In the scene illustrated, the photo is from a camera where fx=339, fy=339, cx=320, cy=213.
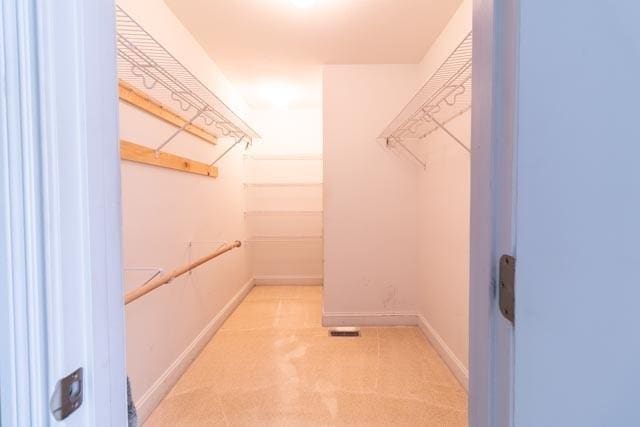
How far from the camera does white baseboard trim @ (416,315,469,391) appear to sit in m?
2.04

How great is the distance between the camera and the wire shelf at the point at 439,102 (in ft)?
5.45

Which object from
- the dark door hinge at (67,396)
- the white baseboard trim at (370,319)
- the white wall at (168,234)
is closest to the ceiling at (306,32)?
the white wall at (168,234)

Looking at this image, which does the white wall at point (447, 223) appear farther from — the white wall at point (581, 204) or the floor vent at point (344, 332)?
the white wall at point (581, 204)

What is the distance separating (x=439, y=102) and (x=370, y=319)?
6.35 feet

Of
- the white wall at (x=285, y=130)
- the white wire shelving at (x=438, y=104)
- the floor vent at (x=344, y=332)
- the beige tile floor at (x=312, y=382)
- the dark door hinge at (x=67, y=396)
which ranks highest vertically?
the white wall at (x=285, y=130)

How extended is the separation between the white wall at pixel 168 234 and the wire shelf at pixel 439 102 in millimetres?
1512

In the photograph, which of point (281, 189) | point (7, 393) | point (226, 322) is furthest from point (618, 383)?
point (281, 189)

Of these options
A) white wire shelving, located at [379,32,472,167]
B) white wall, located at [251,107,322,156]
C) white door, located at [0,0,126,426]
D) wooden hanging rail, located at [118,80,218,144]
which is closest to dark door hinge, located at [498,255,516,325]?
white door, located at [0,0,126,426]

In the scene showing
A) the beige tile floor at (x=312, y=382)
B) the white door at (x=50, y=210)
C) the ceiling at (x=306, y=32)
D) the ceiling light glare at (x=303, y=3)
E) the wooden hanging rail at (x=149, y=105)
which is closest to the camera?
the white door at (x=50, y=210)

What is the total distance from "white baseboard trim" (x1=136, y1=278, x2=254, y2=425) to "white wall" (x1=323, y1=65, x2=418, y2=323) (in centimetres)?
96

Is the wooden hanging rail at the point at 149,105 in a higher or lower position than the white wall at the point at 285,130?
lower

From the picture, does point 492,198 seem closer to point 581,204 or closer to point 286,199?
point 581,204

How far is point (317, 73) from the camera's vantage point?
126 inches

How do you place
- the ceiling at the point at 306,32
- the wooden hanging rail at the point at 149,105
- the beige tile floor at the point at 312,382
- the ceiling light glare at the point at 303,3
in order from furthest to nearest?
1. the ceiling at the point at 306,32
2. the ceiling light glare at the point at 303,3
3. the beige tile floor at the point at 312,382
4. the wooden hanging rail at the point at 149,105
